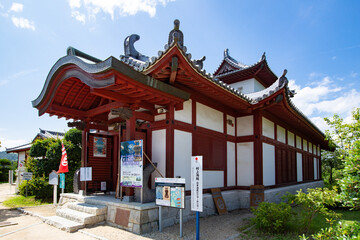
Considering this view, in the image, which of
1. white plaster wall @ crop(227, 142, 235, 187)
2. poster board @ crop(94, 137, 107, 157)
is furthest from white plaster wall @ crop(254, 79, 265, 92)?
poster board @ crop(94, 137, 107, 157)

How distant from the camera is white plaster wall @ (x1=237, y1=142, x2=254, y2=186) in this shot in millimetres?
9531

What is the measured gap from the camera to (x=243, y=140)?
9945 mm

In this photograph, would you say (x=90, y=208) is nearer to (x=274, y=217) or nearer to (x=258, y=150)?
(x=274, y=217)

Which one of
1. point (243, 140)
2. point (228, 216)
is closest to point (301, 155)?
point (243, 140)

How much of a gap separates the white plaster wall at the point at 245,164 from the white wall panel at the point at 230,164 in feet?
0.87

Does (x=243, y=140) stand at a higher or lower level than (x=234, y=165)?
higher

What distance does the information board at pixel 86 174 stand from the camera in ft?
26.6

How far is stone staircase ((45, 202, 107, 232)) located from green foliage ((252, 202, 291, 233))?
3.86m

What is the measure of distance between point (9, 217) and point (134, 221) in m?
4.91

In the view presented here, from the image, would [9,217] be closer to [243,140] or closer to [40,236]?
[40,236]

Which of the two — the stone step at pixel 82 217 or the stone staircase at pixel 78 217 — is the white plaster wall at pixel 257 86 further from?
the stone step at pixel 82 217

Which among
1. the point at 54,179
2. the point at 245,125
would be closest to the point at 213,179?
the point at 245,125

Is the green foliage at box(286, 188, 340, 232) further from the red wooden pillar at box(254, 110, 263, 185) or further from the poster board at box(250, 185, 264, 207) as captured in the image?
the red wooden pillar at box(254, 110, 263, 185)

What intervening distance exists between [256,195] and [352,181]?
662cm
